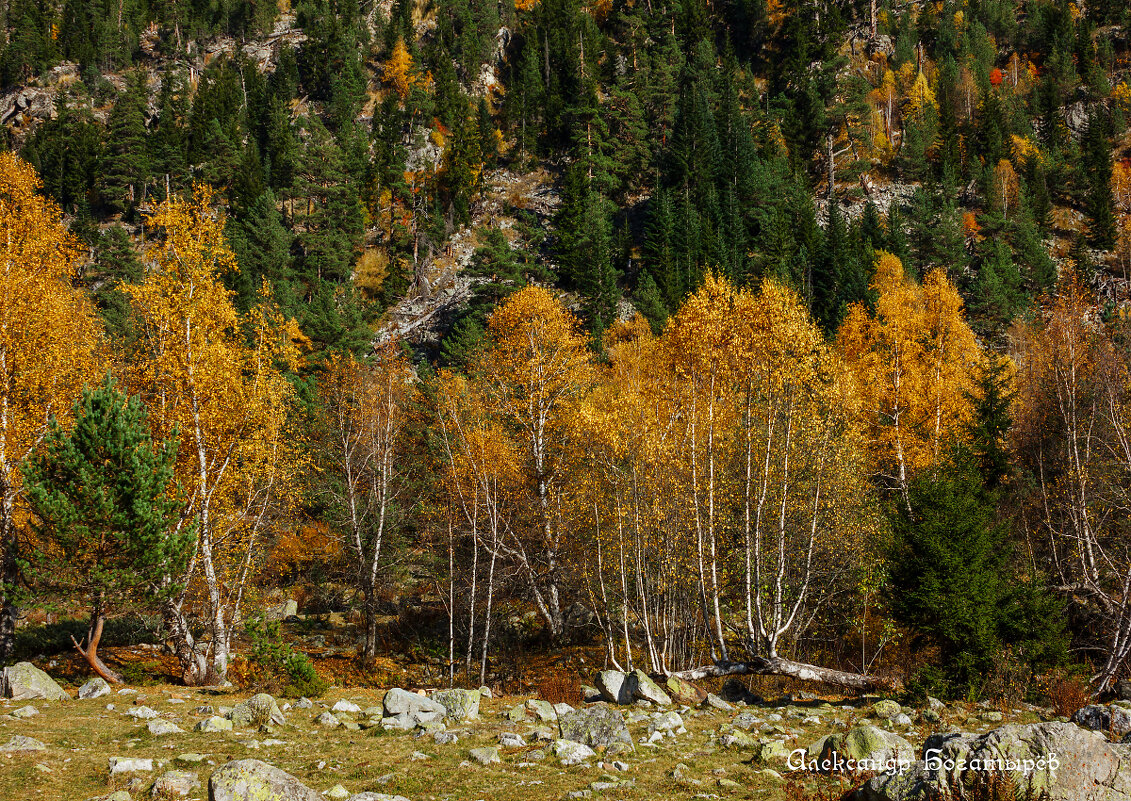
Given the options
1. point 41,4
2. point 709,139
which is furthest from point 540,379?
point 41,4

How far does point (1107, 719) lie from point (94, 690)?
850 inches

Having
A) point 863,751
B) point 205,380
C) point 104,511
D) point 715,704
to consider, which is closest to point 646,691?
point 715,704

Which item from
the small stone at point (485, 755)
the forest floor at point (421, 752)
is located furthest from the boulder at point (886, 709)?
the small stone at point (485, 755)

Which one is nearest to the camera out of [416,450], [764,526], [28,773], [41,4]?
[28,773]

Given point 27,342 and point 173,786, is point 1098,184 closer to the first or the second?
point 27,342

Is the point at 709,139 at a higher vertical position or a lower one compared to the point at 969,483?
higher

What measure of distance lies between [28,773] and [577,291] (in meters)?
60.1

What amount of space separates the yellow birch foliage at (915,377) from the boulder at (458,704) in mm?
21304

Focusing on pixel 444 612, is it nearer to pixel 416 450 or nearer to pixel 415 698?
pixel 416 450

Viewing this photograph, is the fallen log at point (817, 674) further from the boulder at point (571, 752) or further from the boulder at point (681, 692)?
the boulder at point (571, 752)

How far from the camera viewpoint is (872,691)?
18406 millimetres

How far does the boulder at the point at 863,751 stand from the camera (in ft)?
31.7

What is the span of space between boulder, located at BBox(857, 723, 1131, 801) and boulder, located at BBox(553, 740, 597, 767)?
16.6 feet

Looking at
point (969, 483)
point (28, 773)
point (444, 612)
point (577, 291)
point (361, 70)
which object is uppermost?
point (361, 70)
